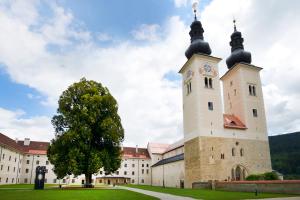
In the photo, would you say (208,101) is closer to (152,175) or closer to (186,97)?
(186,97)

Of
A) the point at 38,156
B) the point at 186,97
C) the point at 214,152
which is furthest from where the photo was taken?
the point at 38,156

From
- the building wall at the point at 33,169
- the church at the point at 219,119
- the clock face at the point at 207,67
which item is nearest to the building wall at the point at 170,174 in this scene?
the church at the point at 219,119

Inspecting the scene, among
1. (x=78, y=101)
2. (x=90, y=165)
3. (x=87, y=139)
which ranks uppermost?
(x=78, y=101)

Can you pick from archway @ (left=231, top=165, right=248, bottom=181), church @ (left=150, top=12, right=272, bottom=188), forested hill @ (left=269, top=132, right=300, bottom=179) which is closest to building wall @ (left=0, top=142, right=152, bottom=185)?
church @ (left=150, top=12, right=272, bottom=188)

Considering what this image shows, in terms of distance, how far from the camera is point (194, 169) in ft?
133

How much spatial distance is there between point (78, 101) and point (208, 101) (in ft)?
67.3

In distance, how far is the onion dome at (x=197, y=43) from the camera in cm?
4559

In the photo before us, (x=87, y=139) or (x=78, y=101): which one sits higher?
(x=78, y=101)

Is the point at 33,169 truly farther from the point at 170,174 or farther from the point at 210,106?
the point at 210,106

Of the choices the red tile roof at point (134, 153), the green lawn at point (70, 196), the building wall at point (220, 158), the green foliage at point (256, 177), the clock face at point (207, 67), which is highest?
the clock face at point (207, 67)

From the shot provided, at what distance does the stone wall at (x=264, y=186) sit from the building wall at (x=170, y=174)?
2239 centimetres

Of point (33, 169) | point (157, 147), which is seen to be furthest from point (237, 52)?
point (33, 169)

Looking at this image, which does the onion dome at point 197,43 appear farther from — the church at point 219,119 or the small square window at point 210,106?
the small square window at point 210,106

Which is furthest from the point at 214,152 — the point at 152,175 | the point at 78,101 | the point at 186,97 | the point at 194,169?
the point at 152,175
